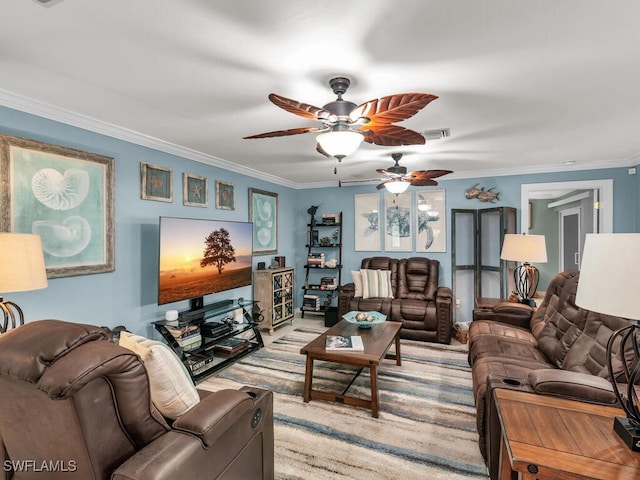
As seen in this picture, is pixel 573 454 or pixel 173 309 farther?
pixel 173 309

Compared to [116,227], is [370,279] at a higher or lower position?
lower

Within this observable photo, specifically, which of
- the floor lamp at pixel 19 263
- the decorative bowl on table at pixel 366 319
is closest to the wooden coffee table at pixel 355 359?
the decorative bowl on table at pixel 366 319

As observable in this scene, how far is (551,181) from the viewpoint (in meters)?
4.71

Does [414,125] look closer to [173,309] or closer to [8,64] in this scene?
[8,64]

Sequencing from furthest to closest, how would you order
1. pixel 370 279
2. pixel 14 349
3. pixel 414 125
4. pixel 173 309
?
pixel 370 279 < pixel 173 309 < pixel 414 125 < pixel 14 349

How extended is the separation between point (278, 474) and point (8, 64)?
2.86 m

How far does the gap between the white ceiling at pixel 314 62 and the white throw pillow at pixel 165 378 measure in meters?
1.45

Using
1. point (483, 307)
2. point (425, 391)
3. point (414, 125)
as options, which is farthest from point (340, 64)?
point (483, 307)

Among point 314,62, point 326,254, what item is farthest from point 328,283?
point 314,62

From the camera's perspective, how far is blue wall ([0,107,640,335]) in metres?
2.59

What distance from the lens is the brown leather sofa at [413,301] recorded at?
4.42m

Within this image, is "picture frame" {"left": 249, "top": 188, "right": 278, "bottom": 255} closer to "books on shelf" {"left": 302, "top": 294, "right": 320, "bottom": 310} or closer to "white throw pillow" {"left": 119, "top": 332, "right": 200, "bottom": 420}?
"books on shelf" {"left": 302, "top": 294, "right": 320, "bottom": 310}

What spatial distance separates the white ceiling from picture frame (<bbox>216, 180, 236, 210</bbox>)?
115 cm

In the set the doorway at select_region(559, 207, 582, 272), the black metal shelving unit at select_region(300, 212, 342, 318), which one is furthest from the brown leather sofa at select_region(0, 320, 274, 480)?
the doorway at select_region(559, 207, 582, 272)
